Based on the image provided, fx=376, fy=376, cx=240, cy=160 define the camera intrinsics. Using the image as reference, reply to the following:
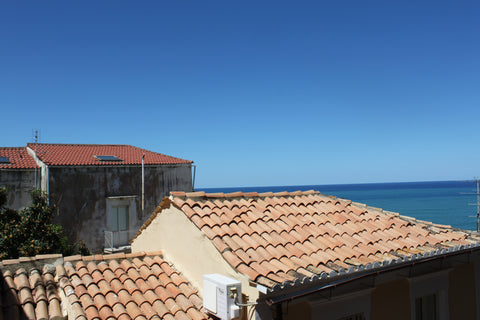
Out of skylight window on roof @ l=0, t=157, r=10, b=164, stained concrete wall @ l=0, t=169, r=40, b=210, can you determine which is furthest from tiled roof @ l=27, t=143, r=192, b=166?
skylight window on roof @ l=0, t=157, r=10, b=164

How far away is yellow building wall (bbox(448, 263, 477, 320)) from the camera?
7176 millimetres

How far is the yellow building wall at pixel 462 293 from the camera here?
718 centimetres

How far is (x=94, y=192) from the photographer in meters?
21.9

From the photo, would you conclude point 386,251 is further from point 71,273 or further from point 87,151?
point 87,151

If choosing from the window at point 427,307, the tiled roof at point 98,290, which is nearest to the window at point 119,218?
the tiled roof at point 98,290

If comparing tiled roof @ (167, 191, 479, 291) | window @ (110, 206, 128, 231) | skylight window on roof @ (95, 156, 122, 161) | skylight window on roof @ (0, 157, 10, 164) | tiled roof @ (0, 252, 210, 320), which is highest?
skylight window on roof @ (95, 156, 122, 161)

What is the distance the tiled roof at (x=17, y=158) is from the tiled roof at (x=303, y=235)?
17.8 m

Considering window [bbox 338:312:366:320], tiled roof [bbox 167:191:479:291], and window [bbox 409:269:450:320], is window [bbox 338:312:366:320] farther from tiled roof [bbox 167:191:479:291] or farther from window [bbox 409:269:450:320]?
window [bbox 409:269:450:320]

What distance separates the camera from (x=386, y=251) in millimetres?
5996

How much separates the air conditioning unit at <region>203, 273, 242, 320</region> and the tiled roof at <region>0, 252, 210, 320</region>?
496mm

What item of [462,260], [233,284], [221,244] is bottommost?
[462,260]

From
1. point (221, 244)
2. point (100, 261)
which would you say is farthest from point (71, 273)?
point (221, 244)

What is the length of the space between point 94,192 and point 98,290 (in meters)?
17.7

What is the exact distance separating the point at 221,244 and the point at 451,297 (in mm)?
4876
